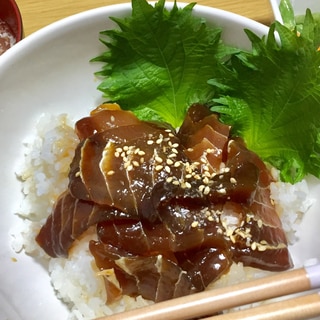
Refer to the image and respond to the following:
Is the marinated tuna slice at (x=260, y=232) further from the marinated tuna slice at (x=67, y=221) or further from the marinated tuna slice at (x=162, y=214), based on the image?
the marinated tuna slice at (x=67, y=221)

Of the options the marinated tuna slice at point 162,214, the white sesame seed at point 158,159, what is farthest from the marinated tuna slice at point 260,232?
the white sesame seed at point 158,159

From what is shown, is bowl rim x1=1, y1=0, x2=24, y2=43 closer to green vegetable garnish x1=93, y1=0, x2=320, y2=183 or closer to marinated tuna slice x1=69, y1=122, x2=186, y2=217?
green vegetable garnish x1=93, y1=0, x2=320, y2=183

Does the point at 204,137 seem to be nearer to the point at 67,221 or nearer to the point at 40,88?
the point at 67,221

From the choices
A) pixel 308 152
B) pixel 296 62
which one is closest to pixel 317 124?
pixel 308 152

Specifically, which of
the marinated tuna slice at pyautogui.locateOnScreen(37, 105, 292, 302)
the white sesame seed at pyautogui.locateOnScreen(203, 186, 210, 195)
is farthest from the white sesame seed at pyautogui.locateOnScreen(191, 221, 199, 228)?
the white sesame seed at pyautogui.locateOnScreen(203, 186, 210, 195)

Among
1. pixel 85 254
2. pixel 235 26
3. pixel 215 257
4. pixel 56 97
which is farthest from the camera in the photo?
pixel 56 97

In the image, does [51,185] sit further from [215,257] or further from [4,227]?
[215,257]

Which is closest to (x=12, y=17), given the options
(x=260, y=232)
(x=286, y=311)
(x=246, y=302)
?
(x=260, y=232)
